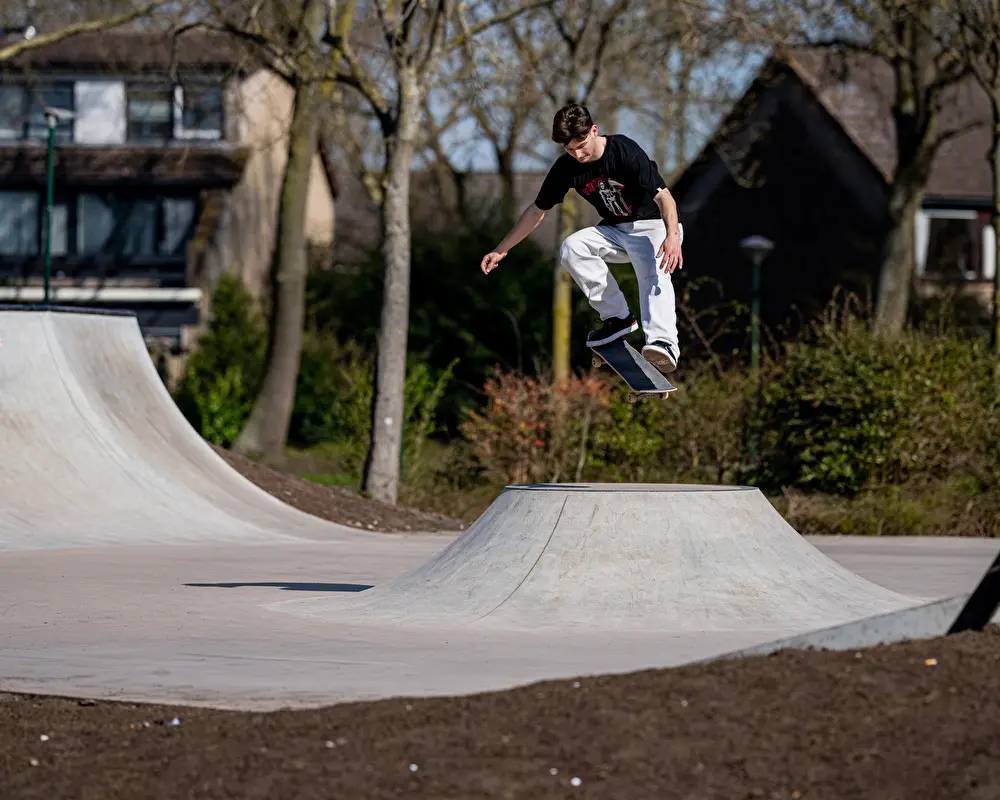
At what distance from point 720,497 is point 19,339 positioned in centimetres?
793

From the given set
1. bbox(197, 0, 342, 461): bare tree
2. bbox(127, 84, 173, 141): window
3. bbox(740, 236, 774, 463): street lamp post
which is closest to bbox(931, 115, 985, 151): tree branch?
bbox(740, 236, 774, 463): street lamp post

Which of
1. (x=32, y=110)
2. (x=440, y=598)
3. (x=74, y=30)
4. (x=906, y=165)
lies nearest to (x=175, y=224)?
(x=32, y=110)

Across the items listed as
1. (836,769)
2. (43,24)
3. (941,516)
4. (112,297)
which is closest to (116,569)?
(836,769)

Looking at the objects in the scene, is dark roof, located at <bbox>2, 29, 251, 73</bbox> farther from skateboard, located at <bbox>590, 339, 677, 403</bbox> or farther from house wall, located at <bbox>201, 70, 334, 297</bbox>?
skateboard, located at <bbox>590, 339, 677, 403</bbox>

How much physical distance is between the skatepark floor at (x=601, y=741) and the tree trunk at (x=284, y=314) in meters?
19.2

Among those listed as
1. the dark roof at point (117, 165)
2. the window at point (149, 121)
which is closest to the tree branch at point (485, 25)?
the dark roof at point (117, 165)

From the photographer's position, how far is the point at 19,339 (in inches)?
531

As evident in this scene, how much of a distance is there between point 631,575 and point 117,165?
34.3 m

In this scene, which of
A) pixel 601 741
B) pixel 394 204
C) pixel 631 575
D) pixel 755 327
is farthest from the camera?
pixel 755 327

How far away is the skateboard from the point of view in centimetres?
855

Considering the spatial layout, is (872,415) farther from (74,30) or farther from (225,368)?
(225,368)

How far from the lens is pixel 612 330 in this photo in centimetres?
873

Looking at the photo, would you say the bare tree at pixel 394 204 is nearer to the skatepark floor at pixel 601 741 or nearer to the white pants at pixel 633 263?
the white pants at pixel 633 263

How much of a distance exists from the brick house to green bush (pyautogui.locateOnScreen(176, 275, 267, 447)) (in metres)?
3.45
